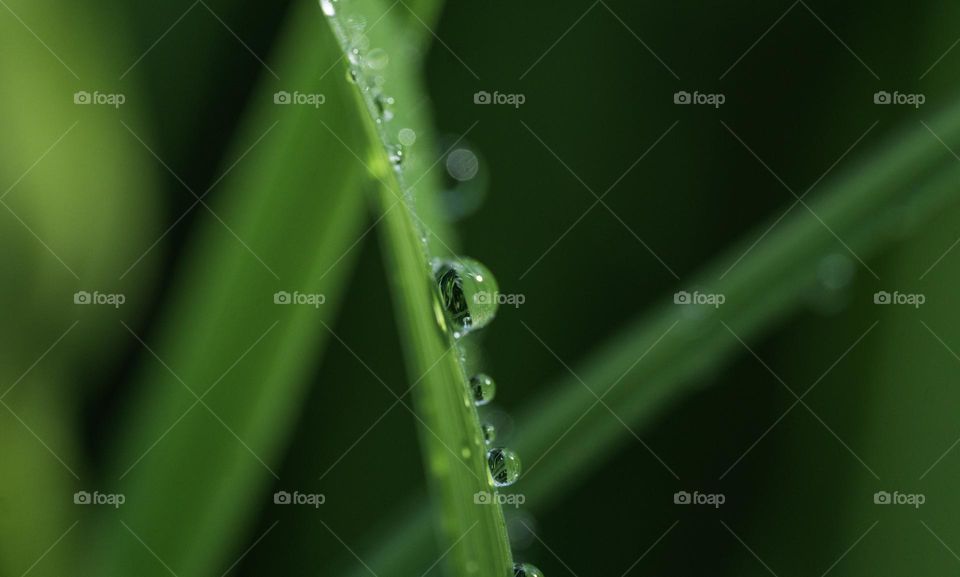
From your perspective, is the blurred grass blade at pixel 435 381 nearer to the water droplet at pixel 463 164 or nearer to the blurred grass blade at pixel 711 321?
the blurred grass blade at pixel 711 321

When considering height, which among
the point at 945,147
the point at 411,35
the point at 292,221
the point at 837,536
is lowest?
the point at 837,536

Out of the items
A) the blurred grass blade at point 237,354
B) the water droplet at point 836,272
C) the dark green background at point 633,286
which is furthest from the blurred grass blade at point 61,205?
the water droplet at point 836,272

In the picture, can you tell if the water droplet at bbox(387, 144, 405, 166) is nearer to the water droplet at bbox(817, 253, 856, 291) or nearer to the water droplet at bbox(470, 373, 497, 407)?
the water droplet at bbox(470, 373, 497, 407)

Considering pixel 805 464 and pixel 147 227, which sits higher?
pixel 147 227

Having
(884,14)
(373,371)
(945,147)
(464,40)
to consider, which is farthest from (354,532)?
(884,14)

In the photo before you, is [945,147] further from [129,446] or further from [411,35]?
[129,446]

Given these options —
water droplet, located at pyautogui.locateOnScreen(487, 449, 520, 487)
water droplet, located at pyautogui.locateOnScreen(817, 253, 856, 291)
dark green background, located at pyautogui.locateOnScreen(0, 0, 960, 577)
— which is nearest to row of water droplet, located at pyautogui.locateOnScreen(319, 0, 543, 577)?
water droplet, located at pyautogui.locateOnScreen(487, 449, 520, 487)
